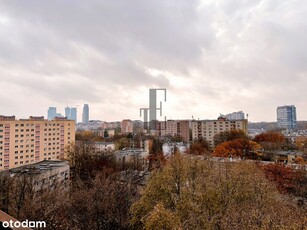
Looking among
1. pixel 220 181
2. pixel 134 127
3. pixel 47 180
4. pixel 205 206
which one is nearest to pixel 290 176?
pixel 220 181

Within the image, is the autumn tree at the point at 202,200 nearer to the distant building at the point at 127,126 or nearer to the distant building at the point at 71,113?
the distant building at the point at 127,126

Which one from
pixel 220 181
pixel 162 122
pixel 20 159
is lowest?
pixel 20 159

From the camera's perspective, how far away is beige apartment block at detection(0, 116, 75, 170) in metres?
27.9

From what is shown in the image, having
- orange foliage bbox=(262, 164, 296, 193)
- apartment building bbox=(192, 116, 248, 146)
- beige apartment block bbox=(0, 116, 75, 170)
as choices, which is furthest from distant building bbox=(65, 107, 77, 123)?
orange foliage bbox=(262, 164, 296, 193)

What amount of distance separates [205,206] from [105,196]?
423 centimetres

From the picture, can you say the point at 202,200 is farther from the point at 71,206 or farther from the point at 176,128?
the point at 176,128

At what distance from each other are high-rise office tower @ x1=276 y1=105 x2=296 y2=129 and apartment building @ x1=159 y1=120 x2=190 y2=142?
1531 inches

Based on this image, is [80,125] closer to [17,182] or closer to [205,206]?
[17,182]

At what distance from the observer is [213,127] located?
43312mm

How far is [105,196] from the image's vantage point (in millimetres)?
9328

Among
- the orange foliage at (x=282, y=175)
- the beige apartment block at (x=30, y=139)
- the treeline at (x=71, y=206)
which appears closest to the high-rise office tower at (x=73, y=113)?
the beige apartment block at (x=30, y=139)

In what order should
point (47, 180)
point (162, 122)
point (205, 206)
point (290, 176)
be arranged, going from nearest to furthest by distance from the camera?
point (205, 206) → point (47, 180) → point (290, 176) → point (162, 122)

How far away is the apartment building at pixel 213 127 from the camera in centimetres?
4178

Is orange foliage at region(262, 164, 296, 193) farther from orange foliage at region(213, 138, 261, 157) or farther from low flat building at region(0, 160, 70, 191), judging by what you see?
low flat building at region(0, 160, 70, 191)
